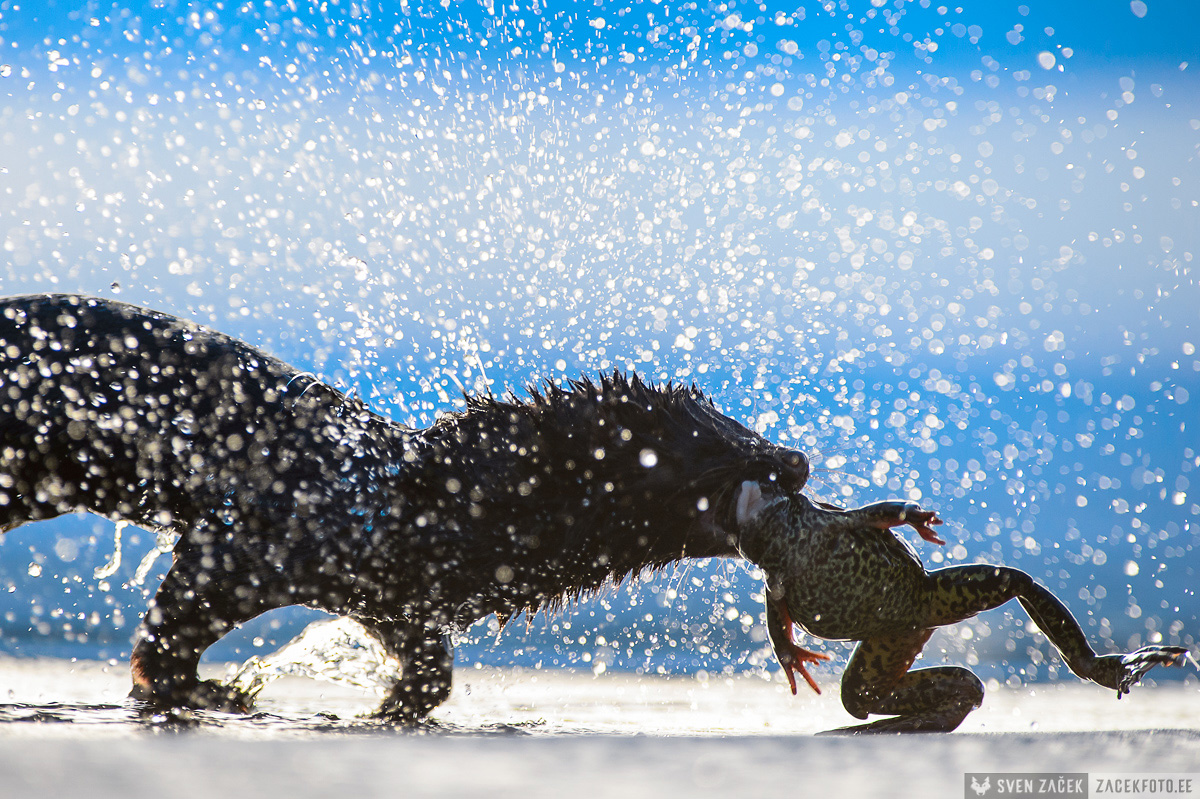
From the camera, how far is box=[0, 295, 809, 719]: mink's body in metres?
3.86

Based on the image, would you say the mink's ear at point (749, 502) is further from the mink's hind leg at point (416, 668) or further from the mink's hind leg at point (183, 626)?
the mink's hind leg at point (183, 626)

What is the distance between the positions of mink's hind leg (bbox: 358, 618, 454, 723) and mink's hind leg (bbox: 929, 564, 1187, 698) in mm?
2174

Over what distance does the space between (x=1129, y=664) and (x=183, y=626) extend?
11.1ft

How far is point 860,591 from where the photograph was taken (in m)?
3.63

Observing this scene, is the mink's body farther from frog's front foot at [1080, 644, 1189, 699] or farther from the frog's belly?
frog's front foot at [1080, 644, 1189, 699]

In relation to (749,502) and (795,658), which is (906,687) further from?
(749,502)

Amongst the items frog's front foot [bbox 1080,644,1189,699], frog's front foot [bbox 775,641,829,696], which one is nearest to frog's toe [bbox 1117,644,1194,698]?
frog's front foot [bbox 1080,644,1189,699]

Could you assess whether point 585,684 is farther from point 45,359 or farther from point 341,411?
point 45,359

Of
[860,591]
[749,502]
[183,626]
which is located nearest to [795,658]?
[860,591]

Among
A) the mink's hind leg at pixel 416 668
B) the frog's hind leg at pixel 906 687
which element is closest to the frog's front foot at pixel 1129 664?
the frog's hind leg at pixel 906 687

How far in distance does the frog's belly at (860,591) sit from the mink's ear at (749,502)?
289mm

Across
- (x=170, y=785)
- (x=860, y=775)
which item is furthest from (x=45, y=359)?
(x=860, y=775)

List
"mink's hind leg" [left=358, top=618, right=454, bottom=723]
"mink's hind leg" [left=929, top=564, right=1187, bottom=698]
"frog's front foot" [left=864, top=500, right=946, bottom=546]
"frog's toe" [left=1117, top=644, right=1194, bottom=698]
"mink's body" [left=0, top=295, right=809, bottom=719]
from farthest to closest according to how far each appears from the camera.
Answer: "mink's hind leg" [left=358, top=618, right=454, bottom=723] < "mink's body" [left=0, top=295, right=809, bottom=719] < "frog's front foot" [left=864, top=500, right=946, bottom=546] < "mink's hind leg" [left=929, top=564, right=1187, bottom=698] < "frog's toe" [left=1117, top=644, right=1194, bottom=698]

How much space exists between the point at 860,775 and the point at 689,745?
21.9 inches
